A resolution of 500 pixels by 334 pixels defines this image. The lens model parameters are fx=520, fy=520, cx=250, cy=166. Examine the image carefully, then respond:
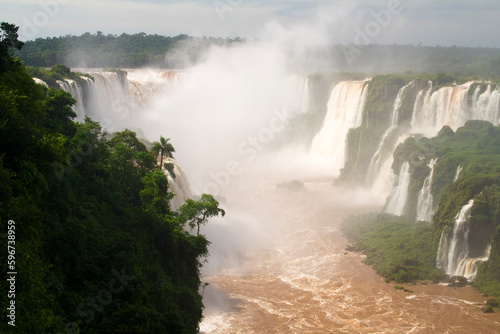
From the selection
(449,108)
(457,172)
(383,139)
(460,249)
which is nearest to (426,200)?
(457,172)

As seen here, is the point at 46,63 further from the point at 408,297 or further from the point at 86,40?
the point at 408,297

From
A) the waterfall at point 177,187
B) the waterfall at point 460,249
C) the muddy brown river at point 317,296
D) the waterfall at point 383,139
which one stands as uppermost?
the waterfall at point 383,139

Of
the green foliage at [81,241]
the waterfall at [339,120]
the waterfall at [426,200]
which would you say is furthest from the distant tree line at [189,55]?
the green foliage at [81,241]

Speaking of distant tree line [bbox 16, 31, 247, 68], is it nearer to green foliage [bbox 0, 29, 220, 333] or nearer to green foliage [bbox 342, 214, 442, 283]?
green foliage [bbox 342, 214, 442, 283]

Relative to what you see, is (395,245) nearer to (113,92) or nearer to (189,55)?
(113,92)

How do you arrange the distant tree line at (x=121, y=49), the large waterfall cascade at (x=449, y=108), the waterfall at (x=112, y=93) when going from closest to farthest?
the large waterfall cascade at (x=449, y=108) < the waterfall at (x=112, y=93) < the distant tree line at (x=121, y=49)

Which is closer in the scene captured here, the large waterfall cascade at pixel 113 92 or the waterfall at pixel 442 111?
the waterfall at pixel 442 111

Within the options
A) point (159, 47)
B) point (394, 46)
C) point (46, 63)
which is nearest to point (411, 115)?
point (46, 63)

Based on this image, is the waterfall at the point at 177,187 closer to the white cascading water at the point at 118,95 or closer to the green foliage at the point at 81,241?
the white cascading water at the point at 118,95
